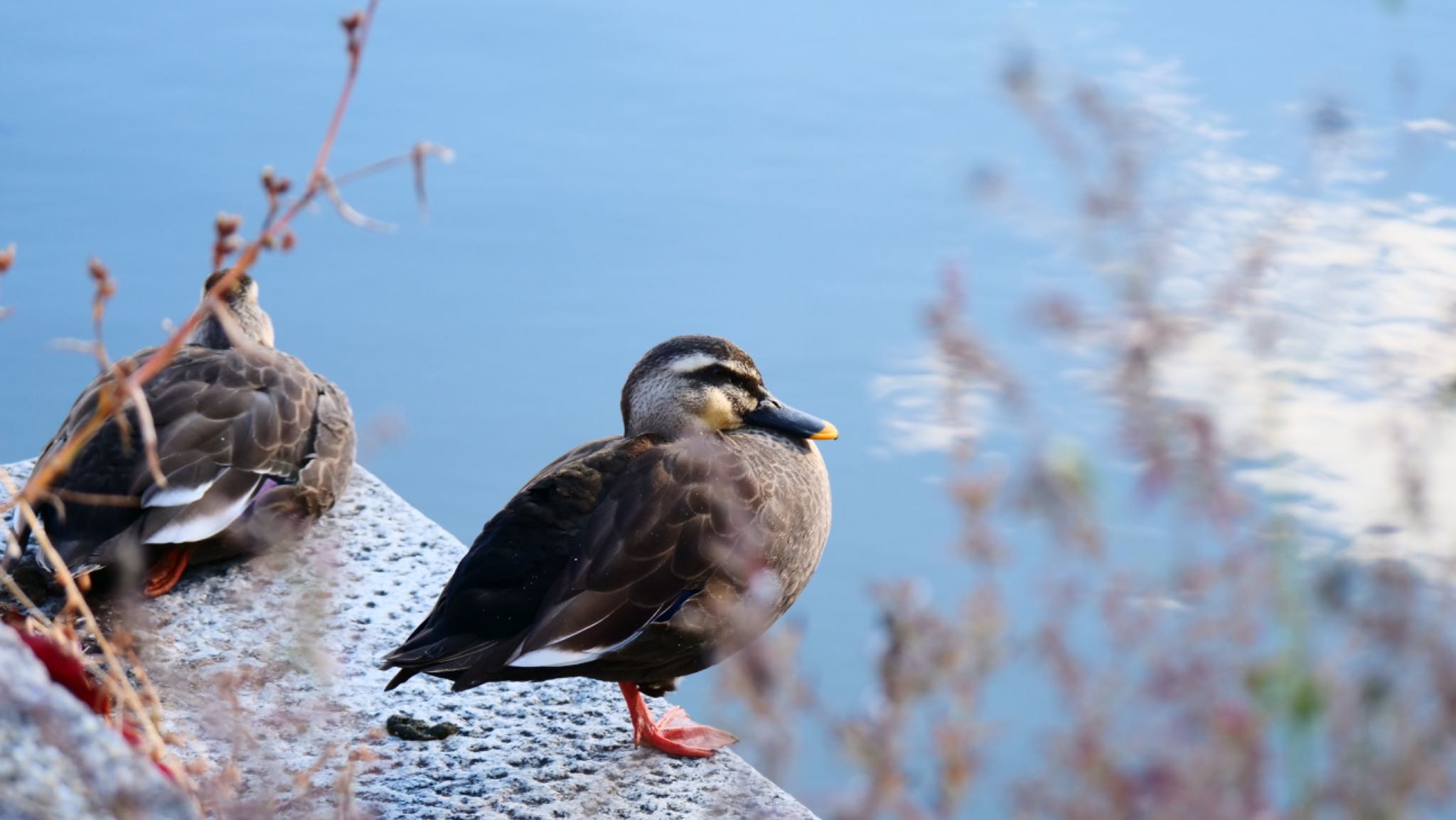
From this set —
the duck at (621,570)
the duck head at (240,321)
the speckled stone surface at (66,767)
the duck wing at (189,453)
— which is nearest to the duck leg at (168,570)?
the duck wing at (189,453)

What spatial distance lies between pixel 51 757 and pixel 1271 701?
3.82 ft

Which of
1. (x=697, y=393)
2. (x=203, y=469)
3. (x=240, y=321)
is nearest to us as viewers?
(x=697, y=393)

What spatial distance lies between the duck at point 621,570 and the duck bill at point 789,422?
0.22 metres

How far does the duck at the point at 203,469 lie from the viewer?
3521mm

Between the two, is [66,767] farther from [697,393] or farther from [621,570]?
[697,393]

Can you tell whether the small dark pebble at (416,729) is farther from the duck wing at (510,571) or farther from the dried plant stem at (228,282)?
the dried plant stem at (228,282)

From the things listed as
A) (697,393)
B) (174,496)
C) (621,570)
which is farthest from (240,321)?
(621,570)

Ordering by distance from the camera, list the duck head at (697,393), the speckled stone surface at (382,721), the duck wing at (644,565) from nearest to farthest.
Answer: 1. the duck wing at (644,565)
2. the speckled stone surface at (382,721)
3. the duck head at (697,393)

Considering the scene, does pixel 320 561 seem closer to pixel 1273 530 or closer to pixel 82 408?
pixel 1273 530

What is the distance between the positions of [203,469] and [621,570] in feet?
4.97

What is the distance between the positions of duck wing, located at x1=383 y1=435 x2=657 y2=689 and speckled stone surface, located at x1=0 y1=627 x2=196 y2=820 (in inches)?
46.7

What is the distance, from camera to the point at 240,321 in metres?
4.78

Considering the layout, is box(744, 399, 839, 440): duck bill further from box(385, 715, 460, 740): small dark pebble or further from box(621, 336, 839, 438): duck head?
box(385, 715, 460, 740): small dark pebble

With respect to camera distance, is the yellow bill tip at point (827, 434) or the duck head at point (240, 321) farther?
the duck head at point (240, 321)
